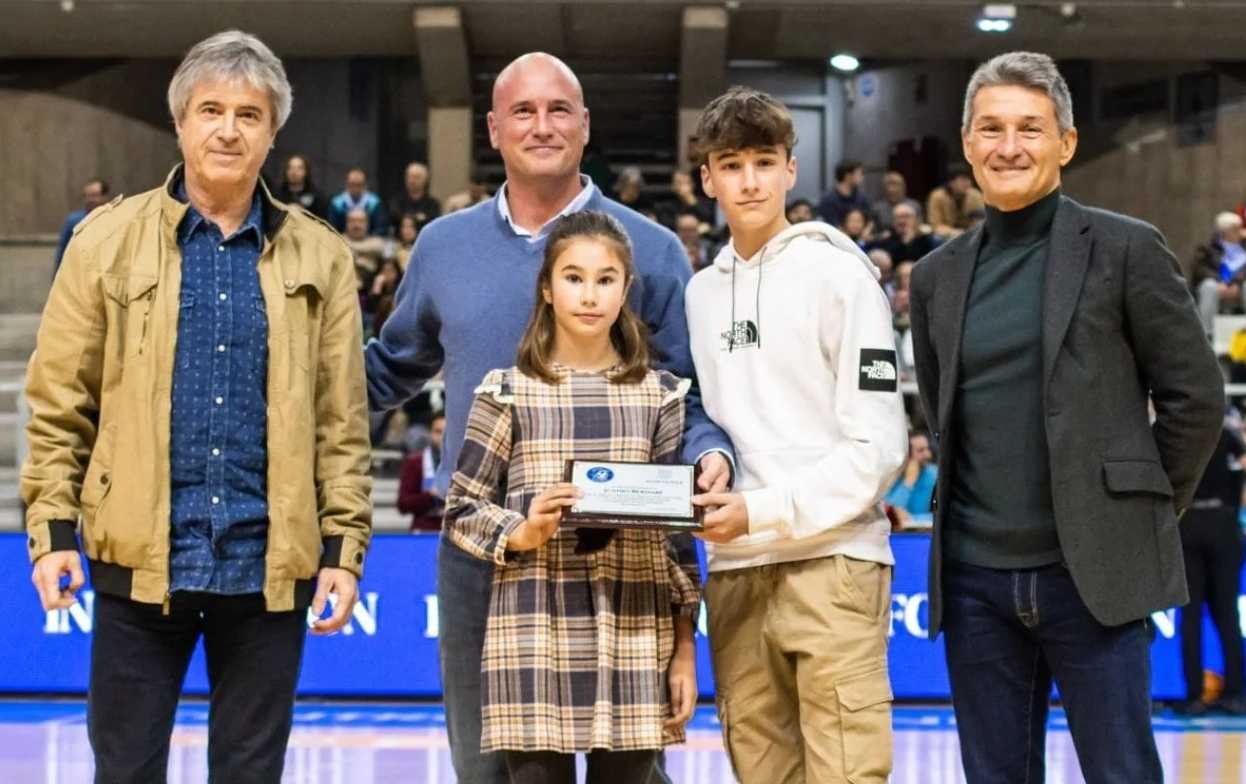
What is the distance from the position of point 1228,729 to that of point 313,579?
5684mm

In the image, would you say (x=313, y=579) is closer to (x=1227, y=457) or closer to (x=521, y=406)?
(x=521, y=406)

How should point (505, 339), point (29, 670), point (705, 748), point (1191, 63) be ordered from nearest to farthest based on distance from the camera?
point (505, 339), point (705, 748), point (29, 670), point (1191, 63)

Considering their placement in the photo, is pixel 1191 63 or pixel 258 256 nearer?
pixel 258 256

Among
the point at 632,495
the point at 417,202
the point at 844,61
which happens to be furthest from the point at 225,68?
the point at 844,61

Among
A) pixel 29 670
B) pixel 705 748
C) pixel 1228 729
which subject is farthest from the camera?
pixel 29 670

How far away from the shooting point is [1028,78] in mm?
3488

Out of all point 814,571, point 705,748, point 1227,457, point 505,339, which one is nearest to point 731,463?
point 814,571

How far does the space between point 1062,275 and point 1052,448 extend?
14.1 inches

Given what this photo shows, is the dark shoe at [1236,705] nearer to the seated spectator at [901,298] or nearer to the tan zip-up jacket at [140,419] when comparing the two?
the seated spectator at [901,298]

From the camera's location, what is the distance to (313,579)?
3402 millimetres

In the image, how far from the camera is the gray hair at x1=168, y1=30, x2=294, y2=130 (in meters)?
3.35

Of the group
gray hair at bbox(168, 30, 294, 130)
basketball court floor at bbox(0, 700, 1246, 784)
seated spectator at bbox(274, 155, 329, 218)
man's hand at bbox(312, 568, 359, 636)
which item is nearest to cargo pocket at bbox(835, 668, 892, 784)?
man's hand at bbox(312, 568, 359, 636)

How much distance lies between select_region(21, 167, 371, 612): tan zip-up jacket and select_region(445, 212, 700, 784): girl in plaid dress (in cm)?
32

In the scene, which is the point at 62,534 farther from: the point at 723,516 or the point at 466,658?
the point at 723,516
